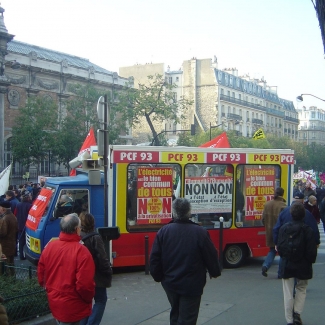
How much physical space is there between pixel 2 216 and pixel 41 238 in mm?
1057

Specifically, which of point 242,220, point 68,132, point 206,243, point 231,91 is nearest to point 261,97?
point 231,91

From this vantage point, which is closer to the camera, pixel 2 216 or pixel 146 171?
pixel 2 216

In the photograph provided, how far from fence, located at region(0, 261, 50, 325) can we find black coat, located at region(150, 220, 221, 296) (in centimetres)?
212

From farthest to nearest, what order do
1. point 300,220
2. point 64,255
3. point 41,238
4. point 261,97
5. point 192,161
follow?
point 261,97, point 192,161, point 41,238, point 300,220, point 64,255

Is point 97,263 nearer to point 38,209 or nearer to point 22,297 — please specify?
point 22,297

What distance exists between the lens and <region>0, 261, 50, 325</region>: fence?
6395 millimetres

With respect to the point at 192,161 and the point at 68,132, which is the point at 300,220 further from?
the point at 68,132

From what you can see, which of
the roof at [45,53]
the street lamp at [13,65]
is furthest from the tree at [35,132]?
the roof at [45,53]

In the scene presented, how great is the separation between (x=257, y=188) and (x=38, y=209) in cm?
467

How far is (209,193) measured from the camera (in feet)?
37.2

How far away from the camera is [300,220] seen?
6762 millimetres

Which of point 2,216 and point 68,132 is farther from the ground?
point 68,132

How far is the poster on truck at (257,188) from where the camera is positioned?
11711mm

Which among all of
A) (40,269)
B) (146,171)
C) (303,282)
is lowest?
(303,282)
